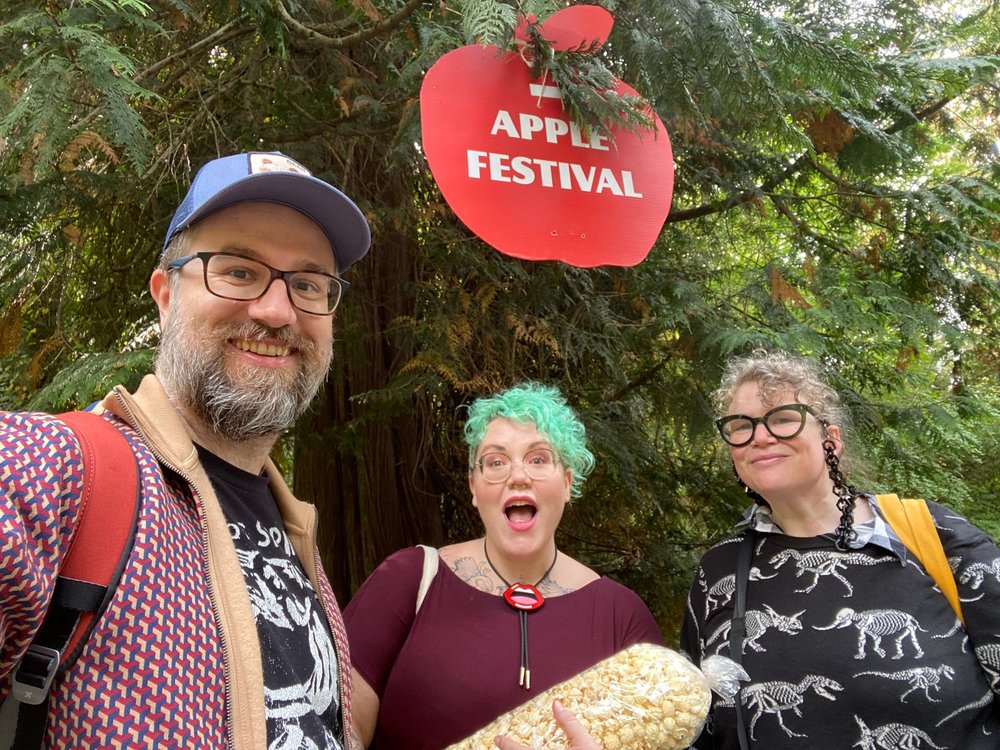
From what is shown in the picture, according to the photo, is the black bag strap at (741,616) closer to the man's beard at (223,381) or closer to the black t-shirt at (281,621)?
the black t-shirt at (281,621)

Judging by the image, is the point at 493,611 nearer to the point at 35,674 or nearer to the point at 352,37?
the point at 35,674

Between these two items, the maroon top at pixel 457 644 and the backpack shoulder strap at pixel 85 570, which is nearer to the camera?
the backpack shoulder strap at pixel 85 570

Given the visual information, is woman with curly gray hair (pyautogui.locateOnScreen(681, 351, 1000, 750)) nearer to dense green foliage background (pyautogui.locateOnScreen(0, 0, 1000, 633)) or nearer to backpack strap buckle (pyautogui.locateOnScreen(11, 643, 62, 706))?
dense green foliage background (pyautogui.locateOnScreen(0, 0, 1000, 633))

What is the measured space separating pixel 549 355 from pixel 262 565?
2.66 metres

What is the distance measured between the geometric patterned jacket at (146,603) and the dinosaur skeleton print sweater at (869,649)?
1444 millimetres

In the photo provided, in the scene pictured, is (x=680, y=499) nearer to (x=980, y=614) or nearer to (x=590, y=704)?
(x=980, y=614)

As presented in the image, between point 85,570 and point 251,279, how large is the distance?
29.2 inches

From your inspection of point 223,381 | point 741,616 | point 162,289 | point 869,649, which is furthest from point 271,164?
point 869,649

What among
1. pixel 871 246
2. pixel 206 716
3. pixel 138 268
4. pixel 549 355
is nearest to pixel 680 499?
pixel 549 355

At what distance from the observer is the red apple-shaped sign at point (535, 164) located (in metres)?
2.03

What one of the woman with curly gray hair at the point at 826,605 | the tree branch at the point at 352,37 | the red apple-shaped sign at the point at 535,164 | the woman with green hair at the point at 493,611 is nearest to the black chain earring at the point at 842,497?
the woman with curly gray hair at the point at 826,605

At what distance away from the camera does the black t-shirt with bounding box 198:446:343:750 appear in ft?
4.44

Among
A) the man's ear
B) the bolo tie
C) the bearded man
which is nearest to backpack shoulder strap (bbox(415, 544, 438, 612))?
the bolo tie

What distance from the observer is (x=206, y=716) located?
45.4 inches
